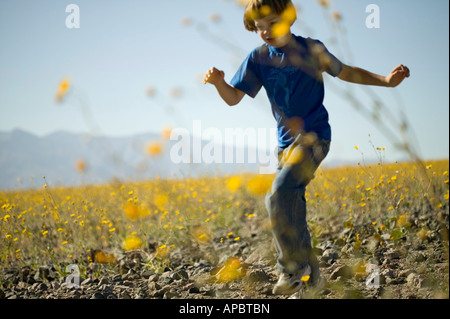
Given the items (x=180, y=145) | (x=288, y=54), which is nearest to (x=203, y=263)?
(x=180, y=145)

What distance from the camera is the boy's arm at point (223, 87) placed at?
96.0 inches

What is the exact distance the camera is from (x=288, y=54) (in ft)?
8.11

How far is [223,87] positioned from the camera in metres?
2.53

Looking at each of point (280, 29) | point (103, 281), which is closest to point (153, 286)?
point (103, 281)

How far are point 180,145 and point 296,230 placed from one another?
3.16ft

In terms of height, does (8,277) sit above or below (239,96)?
below

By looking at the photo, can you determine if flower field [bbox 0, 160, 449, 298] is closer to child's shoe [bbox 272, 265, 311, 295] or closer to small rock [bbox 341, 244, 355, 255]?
small rock [bbox 341, 244, 355, 255]

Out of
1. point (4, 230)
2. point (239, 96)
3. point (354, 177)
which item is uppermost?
point (239, 96)

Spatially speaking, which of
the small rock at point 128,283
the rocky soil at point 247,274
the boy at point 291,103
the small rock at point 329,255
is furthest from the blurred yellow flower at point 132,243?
the boy at point 291,103

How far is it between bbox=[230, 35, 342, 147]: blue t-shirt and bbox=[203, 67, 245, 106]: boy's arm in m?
0.05

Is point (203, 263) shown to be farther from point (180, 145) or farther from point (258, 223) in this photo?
point (258, 223)

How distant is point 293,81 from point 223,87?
0.43 m
